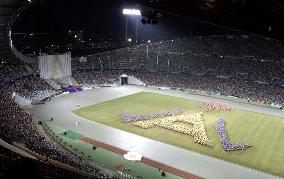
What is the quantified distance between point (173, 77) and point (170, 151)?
38311mm

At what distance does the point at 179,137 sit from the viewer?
37406 mm

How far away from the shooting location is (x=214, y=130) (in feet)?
132

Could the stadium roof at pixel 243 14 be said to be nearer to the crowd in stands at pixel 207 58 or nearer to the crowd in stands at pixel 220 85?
the crowd in stands at pixel 220 85

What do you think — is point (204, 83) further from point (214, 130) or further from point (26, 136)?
point (26, 136)

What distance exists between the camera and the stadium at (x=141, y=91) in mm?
22109

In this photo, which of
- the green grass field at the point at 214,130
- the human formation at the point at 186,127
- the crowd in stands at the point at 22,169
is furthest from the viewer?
the human formation at the point at 186,127

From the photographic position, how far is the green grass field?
3244cm

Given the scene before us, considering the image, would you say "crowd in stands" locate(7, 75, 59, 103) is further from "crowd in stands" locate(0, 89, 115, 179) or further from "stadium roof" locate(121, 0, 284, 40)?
"stadium roof" locate(121, 0, 284, 40)

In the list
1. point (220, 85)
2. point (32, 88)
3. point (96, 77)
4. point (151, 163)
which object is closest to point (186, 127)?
point (151, 163)

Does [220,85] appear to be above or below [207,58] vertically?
below

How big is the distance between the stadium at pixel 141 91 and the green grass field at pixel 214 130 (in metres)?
0.20

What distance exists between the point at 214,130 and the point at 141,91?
2478 cm

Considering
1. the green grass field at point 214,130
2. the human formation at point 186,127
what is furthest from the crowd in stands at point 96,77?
the human formation at point 186,127

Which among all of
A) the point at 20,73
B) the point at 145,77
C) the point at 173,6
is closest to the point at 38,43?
the point at 20,73
